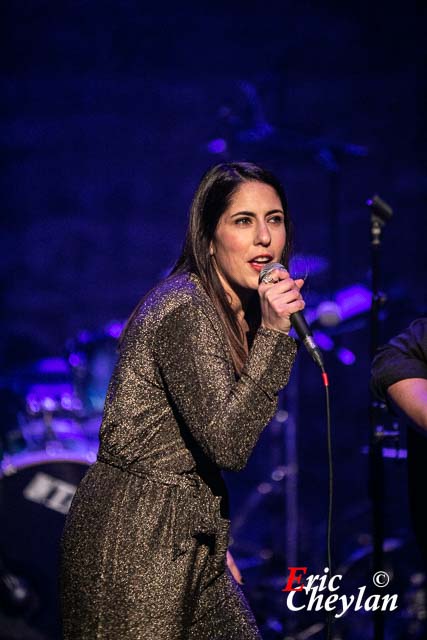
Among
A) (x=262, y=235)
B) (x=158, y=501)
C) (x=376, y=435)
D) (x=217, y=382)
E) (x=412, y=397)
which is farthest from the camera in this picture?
(x=376, y=435)

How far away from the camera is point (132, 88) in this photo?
540 centimetres

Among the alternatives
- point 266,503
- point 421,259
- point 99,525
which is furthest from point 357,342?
point 99,525

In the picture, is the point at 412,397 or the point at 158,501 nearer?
the point at 158,501

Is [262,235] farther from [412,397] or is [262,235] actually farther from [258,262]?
[412,397]

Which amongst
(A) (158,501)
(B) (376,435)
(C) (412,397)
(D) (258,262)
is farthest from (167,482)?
(B) (376,435)

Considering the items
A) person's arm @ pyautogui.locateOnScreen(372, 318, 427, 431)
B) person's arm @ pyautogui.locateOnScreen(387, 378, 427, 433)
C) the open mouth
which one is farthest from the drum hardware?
the open mouth

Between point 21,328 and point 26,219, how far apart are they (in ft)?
2.34

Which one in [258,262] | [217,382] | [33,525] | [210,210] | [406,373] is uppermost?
[210,210]

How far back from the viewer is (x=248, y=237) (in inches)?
89.0

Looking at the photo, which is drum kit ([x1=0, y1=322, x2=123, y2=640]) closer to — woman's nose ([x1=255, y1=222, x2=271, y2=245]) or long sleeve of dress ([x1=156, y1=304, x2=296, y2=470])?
woman's nose ([x1=255, y1=222, x2=271, y2=245])

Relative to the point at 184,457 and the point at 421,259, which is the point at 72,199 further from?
the point at 184,457

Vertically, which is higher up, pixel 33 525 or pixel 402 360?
pixel 402 360

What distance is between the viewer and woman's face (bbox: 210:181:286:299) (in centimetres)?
225

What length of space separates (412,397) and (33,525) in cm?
242
